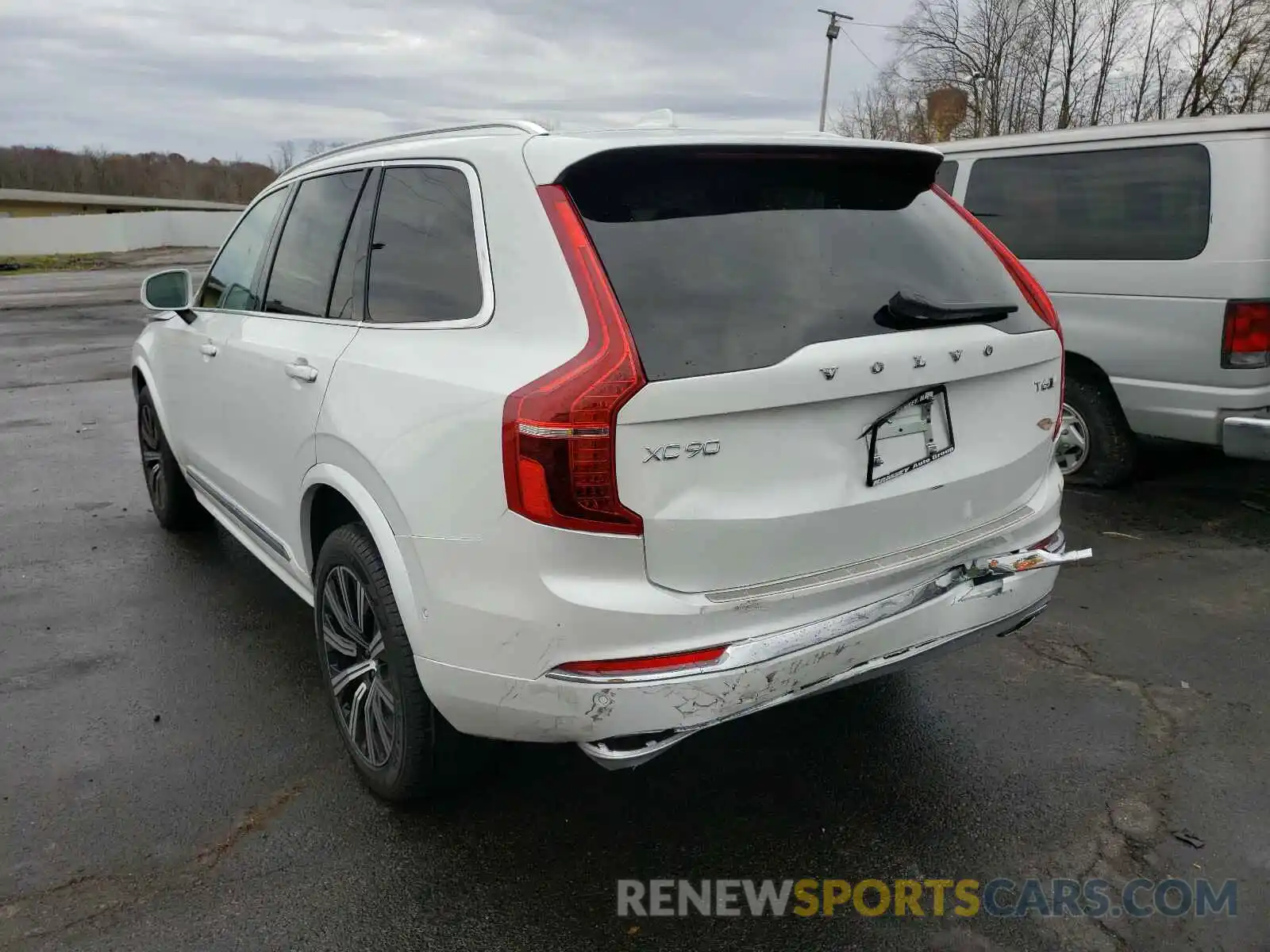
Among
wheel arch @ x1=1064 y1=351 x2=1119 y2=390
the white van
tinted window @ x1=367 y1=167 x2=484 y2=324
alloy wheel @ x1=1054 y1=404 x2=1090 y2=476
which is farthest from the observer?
alloy wheel @ x1=1054 y1=404 x2=1090 y2=476

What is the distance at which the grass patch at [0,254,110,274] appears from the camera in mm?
38500

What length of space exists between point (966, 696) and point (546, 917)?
5.99ft

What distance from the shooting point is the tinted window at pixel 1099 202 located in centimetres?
529

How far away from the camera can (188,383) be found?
4.45m

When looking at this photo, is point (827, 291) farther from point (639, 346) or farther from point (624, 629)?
point (624, 629)

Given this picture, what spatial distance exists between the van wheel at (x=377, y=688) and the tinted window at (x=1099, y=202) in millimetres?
4625

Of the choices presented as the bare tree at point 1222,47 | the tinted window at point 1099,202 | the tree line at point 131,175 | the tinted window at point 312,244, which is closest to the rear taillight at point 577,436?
the tinted window at point 312,244

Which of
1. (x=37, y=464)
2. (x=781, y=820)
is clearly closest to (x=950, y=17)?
(x=37, y=464)

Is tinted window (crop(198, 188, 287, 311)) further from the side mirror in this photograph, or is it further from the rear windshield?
the rear windshield

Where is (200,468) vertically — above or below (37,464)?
above

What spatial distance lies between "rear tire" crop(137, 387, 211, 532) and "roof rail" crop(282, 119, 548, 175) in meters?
1.92

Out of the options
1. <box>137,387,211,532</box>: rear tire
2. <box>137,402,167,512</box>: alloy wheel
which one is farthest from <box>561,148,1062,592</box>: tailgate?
<box>137,402,167,512</box>: alloy wheel

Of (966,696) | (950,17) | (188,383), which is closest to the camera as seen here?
(966,696)

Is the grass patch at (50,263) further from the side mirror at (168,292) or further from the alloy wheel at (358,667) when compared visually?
the alloy wheel at (358,667)
